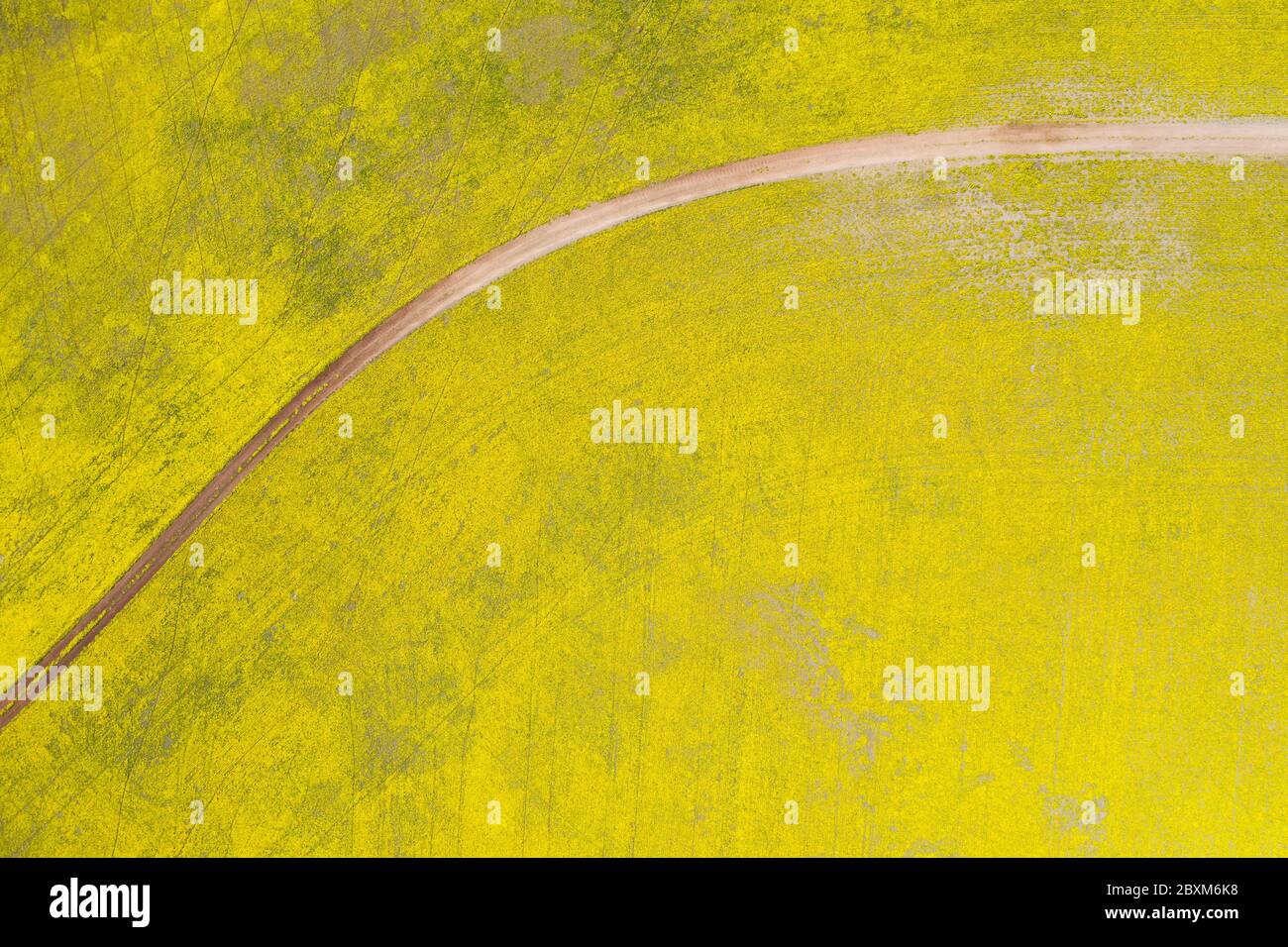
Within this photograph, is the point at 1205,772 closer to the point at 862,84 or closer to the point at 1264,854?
the point at 1264,854

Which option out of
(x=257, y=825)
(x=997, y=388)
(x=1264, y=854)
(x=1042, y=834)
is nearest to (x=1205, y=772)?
(x=1264, y=854)

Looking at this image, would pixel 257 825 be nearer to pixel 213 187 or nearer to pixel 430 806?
pixel 430 806

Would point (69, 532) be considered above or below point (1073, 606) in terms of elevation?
above

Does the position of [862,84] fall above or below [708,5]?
below

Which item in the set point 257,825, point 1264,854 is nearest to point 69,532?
point 257,825

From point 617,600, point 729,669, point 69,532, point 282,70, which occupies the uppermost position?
point 282,70

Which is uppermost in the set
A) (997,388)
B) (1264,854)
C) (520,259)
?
(520,259)
